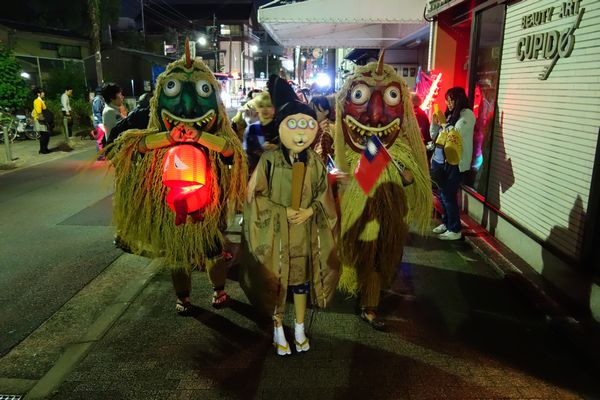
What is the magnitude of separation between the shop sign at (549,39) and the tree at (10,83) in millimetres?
11019

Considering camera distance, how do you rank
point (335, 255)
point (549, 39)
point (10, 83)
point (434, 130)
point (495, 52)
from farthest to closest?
point (10, 83) < point (434, 130) < point (495, 52) < point (549, 39) < point (335, 255)

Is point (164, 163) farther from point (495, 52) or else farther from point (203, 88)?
point (495, 52)

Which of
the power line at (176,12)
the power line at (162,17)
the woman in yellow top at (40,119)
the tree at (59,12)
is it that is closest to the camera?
the woman in yellow top at (40,119)

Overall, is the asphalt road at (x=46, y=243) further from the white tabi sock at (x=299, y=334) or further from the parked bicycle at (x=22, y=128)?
the parked bicycle at (x=22, y=128)

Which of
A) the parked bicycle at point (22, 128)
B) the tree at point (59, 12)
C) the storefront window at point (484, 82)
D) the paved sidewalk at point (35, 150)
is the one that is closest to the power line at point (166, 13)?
the tree at point (59, 12)

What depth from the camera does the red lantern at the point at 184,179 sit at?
323cm

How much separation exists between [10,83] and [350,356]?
11187 mm

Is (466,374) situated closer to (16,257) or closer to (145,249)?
(145,249)

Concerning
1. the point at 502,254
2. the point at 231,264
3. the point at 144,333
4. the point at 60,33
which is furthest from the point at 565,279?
the point at 60,33

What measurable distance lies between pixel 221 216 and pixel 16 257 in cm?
312

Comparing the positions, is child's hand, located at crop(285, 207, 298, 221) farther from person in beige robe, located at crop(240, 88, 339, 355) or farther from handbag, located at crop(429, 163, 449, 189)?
handbag, located at crop(429, 163, 449, 189)

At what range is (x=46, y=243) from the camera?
5.84m

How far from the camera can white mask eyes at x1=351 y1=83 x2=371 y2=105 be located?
346 cm

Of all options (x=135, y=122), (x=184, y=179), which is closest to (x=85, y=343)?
(x=184, y=179)
